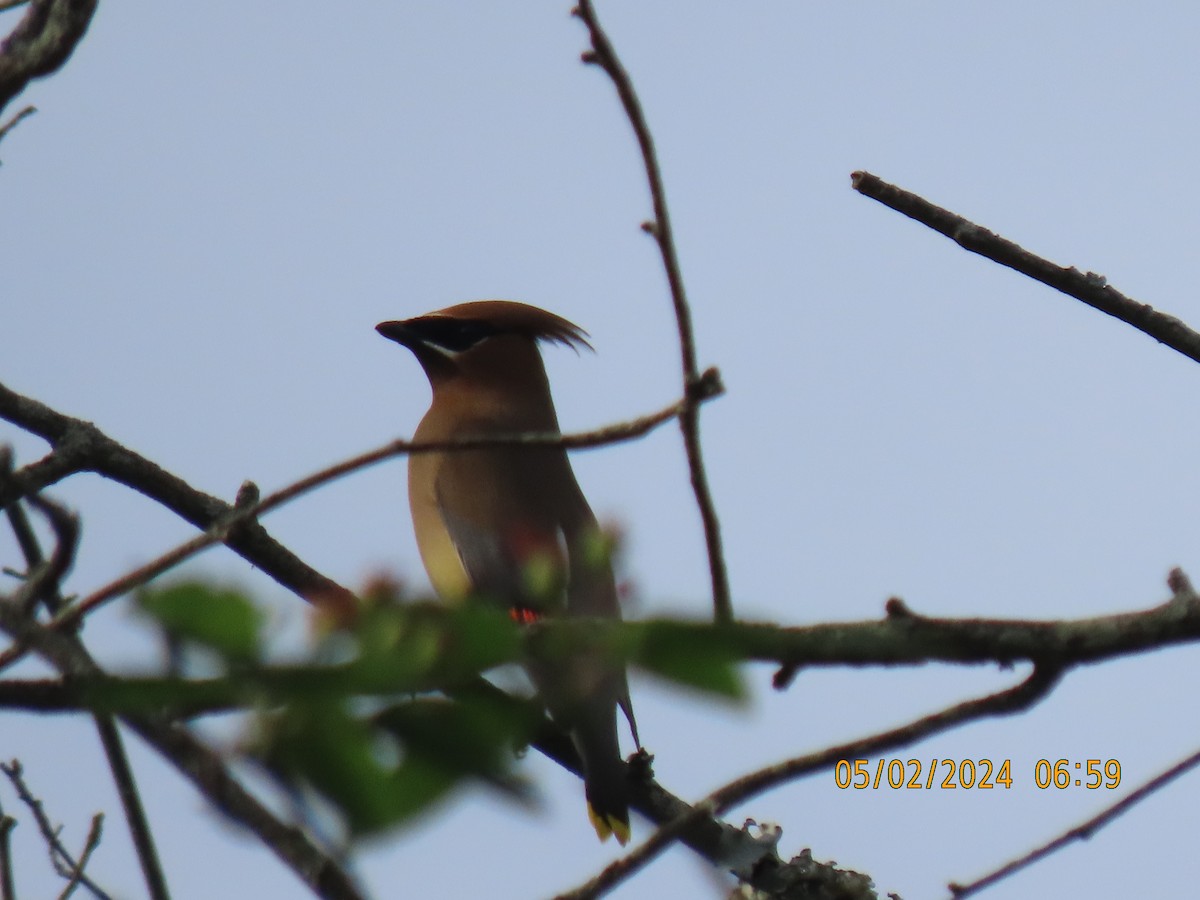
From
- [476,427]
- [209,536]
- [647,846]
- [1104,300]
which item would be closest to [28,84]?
[209,536]

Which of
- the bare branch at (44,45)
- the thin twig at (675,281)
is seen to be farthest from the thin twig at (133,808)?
the bare branch at (44,45)

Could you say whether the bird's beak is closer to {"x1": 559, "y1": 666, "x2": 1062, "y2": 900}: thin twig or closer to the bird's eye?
the bird's eye

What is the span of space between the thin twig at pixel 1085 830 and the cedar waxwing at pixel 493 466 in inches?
22.8

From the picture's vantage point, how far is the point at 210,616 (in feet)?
2.91

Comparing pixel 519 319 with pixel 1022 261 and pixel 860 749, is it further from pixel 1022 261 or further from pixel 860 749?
pixel 860 749

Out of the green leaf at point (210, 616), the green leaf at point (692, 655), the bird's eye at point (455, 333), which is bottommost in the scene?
the green leaf at point (692, 655)

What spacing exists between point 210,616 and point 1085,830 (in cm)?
118

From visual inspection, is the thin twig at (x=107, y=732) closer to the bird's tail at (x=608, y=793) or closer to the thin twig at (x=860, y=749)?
the thin twig at (x=860, y=749)

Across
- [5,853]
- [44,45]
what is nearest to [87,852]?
[5,853]

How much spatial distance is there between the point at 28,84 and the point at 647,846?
1.24 metres

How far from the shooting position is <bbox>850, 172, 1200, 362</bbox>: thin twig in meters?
2.45

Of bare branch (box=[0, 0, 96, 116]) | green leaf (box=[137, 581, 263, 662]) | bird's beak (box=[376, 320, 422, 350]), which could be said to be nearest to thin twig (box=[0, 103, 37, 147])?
bare branch (box=[0, 0, 96, 116])

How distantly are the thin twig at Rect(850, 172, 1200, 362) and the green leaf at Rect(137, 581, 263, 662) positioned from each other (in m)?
1.75

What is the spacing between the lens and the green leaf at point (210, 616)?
88cm
